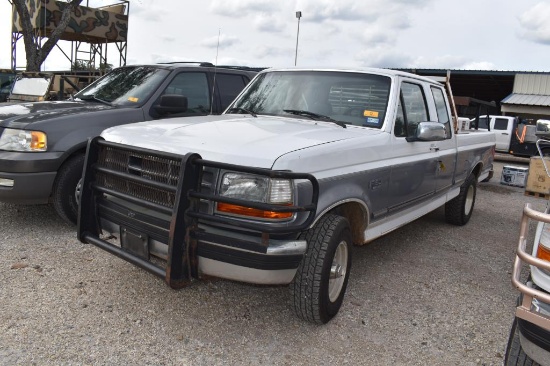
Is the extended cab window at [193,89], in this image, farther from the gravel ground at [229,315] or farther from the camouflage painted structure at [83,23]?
the camouflage painted structure at [83,23]

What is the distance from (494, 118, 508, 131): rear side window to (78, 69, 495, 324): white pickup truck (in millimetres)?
15850

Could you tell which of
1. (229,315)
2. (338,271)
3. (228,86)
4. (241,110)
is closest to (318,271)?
(338,271)

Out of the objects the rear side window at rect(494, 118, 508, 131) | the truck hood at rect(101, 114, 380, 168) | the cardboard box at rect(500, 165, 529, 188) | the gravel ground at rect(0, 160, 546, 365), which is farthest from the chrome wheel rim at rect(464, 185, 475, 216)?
the rear side window at rect(494, 118, 508, 131)

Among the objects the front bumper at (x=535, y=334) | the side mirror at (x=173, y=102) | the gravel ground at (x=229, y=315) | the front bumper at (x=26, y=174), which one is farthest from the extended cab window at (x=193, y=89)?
the front bumper at (x=535, y=334)

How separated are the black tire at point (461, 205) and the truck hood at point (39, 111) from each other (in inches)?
179

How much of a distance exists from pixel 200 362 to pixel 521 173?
397 inches

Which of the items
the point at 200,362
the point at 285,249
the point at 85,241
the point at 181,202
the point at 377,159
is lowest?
the point at 200,362

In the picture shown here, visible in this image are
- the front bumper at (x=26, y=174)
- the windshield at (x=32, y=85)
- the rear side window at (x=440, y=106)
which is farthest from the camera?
the windshield at (x=32, y=85)

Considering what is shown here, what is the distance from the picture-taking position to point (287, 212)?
108 inches

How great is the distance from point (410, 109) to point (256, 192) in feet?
7.58

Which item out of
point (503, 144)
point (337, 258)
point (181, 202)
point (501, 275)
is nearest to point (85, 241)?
point (181, 202)

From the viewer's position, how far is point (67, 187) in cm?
480

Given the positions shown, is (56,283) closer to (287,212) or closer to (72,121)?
(72,121)

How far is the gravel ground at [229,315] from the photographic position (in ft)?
9.65
